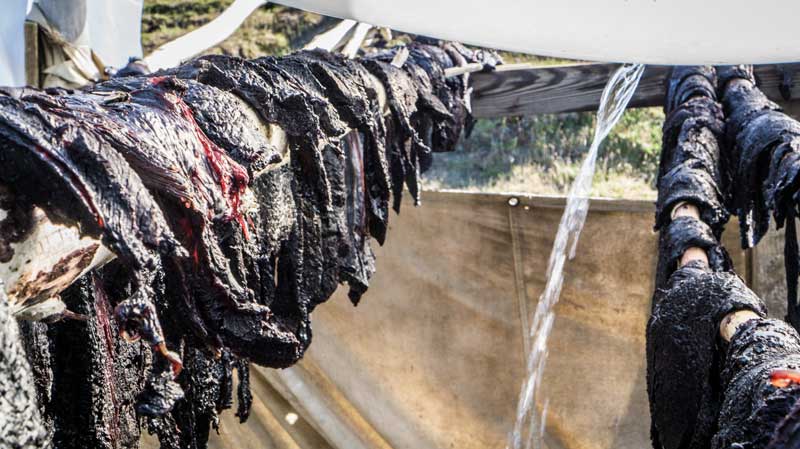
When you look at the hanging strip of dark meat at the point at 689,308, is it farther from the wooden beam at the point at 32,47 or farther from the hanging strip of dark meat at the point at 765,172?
the wooden beam at the point at 32,47

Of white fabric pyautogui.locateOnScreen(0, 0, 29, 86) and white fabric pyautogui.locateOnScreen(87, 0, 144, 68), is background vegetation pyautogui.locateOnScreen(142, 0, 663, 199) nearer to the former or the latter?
white fabric pyautogui.locateOnScreen(87, 0, 144, 68)

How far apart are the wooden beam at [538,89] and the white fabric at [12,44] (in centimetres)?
222

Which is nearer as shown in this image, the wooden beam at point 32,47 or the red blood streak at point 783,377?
the red blood streak at point 783,377

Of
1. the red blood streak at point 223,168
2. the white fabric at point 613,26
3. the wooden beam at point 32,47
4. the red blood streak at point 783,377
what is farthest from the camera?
the wooden beam at point 32,47

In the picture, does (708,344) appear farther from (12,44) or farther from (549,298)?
(12,44)

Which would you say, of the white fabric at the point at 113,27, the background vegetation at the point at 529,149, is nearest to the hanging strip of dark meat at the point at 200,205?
the white fabric at the point at 113,27

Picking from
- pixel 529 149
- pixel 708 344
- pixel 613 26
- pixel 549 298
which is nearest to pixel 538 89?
pixel 549 298

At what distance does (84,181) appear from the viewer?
3.40ft

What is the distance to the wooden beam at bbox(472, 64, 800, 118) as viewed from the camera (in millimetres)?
4258

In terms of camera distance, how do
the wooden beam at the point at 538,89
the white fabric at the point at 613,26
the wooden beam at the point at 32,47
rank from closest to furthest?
the white fabric at the point at 613,26 → the wooden beam at the point at 32,47 → the wooden beam at the point at 538,89

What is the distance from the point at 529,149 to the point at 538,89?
5.26 meters

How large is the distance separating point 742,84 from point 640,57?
1.54m

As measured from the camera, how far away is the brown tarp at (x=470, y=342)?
434cm

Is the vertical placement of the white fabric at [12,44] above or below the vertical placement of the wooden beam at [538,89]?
above
